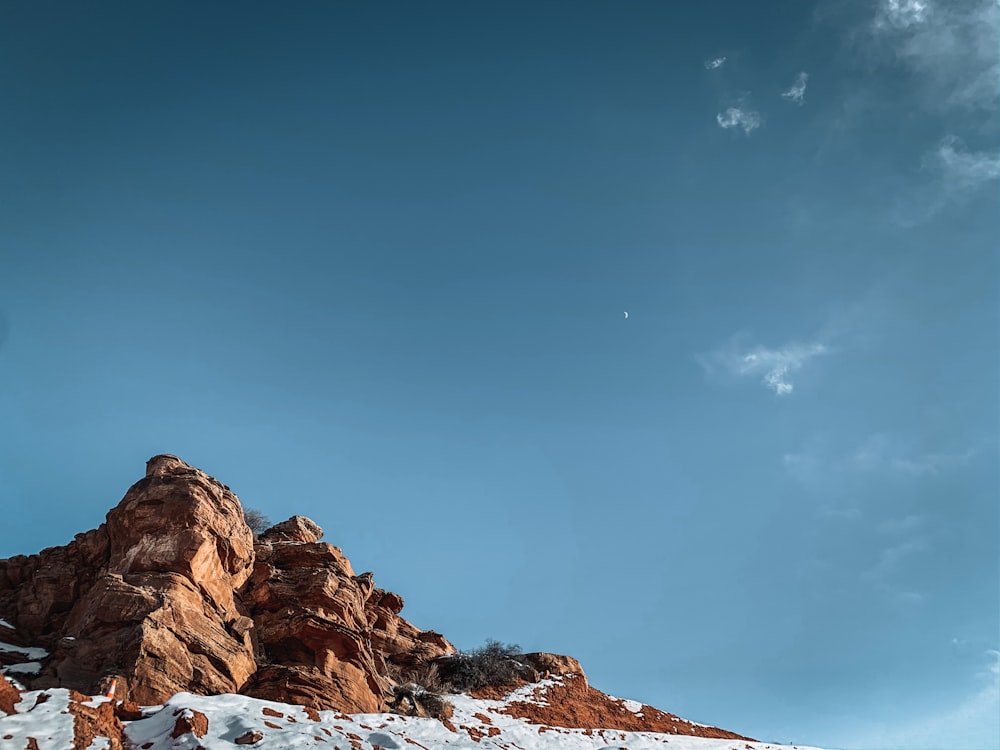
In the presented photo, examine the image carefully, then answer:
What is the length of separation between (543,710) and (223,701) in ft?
54.4

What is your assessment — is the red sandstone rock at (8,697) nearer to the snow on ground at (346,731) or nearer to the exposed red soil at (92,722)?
the exposed red soil at (92,722)

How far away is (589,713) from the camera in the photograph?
31812 millimetres

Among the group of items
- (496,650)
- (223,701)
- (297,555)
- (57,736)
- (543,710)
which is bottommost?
(57,736)

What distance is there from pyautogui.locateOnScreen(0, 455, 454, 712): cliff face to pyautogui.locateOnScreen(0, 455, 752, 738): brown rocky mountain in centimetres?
5

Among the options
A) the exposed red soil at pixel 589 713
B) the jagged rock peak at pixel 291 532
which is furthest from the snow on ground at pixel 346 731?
the jagged rock peak at pixel 291 532

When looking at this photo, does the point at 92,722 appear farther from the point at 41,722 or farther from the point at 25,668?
the point at 25,668

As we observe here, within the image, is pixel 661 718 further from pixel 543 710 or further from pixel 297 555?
pixel 297 555

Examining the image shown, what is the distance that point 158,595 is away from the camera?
2222cm

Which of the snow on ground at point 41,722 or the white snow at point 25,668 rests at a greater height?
the white snow at point 25,668

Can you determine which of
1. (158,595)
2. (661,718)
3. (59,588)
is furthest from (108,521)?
(661,718)

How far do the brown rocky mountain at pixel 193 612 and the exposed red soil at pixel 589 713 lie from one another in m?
0.22

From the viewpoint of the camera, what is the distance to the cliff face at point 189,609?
66.4ft

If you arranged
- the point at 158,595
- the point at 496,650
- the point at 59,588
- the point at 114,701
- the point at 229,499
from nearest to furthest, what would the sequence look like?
1. the point at 114,701
2. the point at 158,595
3. the point at 59,588
4. the point at 229,499
5. the point at 496,650

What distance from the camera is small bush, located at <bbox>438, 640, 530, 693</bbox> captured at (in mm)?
32281
